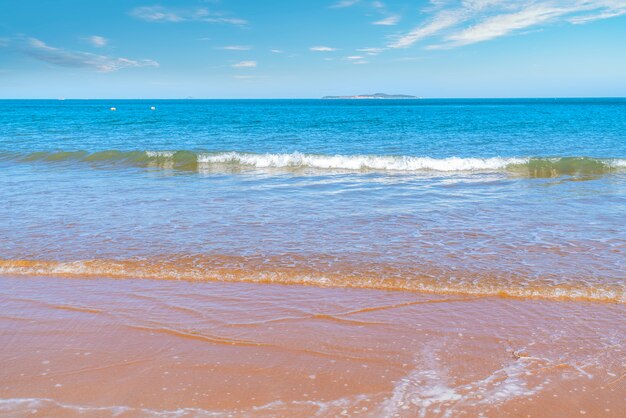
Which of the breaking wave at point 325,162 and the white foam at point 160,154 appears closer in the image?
the breaking wave at point 325,162

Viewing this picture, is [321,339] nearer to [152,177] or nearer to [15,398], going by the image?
[15,398]

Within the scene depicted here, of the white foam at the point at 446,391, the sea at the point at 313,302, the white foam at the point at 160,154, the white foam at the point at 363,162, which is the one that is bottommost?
the white foam at the point at 446,391

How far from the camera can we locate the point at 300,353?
4754 millimetres

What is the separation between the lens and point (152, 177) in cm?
1673

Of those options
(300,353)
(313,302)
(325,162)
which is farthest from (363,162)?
(300,353)

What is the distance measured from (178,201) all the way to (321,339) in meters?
7.85

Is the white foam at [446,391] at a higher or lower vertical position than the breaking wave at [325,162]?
lower

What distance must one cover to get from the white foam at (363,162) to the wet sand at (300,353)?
13.7m

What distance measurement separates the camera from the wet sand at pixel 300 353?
3.94m

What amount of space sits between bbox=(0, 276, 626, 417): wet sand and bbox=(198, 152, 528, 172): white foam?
44.9 ft

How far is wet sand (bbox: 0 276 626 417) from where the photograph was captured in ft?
12.9

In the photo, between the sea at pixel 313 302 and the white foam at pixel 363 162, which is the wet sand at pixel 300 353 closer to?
the sea at pixel 313 302

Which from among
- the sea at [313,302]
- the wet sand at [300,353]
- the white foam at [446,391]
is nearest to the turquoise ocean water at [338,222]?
the sea at [313,302]

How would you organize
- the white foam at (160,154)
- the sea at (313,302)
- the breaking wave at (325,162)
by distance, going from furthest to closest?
the white foam at (160,154)
the breaking wave at (325,162)
the sea at (313,302)
